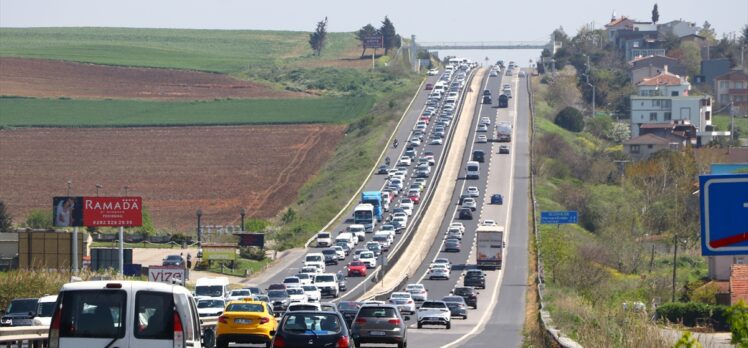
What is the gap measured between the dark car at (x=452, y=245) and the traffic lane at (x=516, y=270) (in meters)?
3.13

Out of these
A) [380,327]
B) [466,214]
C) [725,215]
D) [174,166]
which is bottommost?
[380,327]

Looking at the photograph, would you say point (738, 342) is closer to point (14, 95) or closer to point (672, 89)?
point (14, 95)

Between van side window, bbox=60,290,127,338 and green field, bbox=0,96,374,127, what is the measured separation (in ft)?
428

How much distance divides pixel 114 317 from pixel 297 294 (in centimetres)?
4135

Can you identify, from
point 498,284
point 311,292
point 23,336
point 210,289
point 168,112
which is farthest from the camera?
point 168,112

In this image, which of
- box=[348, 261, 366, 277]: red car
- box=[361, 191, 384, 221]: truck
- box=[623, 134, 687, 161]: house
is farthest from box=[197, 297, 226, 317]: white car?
box=[623, 134, 687, 161]: house

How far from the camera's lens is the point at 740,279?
64.7 metres

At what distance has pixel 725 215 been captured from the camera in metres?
9.45

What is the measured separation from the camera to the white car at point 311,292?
59787 mm

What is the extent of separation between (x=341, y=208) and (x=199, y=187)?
1833 centimetres

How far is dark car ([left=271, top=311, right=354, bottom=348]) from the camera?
25.6 meters

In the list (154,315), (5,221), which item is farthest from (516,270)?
(154,315)

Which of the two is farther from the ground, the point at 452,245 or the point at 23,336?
the point at 23,336

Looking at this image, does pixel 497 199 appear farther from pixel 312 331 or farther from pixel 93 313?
pixel 93 313
